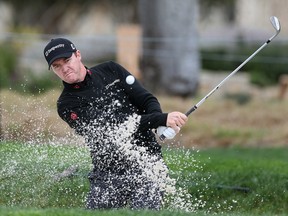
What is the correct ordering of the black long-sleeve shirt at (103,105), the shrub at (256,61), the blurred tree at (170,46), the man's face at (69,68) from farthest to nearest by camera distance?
the shrub at (256,61) → the blurred tree at (170,46) → the black long-sleeve shirt at (103,105) → the man's face at (69,68)

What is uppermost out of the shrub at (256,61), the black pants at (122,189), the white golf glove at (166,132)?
the shrub at (256,61)

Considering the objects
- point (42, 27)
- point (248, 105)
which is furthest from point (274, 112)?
point (42, 27)

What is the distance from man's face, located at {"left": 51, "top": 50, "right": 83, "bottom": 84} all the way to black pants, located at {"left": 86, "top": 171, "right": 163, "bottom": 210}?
797mm

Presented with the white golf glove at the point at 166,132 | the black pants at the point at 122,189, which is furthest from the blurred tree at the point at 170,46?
the white golf glove at the point at 166,132

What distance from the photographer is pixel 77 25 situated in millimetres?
35688

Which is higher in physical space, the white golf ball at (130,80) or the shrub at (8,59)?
the shrub at (8,59)

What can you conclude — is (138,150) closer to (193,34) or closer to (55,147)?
(55,147)

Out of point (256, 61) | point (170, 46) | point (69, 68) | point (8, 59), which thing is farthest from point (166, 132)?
point (256, 61)

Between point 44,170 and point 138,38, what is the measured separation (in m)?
12.0

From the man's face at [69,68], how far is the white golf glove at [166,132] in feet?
2.48

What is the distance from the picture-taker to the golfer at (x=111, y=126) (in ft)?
24.3

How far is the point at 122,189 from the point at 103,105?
2.26ft

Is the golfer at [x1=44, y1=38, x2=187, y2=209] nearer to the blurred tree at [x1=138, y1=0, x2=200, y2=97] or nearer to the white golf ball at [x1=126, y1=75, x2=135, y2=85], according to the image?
the white golf ball at [x1=126, y1=75, x2=135, y2=85]

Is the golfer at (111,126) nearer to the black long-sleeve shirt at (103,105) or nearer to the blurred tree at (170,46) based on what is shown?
the black long-sleeve shirt at (103,105)
